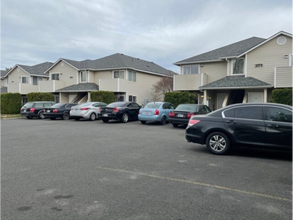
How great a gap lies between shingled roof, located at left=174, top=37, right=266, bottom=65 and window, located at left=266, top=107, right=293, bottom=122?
16.4 meters

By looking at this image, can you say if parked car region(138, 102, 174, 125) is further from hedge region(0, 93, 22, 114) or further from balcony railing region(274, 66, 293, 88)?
hedge region(0, 93, 22, 114)

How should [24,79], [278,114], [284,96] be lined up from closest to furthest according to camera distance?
1. [278,114]
2. [284,96]
3. [24,79]

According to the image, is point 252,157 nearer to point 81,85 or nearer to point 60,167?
point 60,167

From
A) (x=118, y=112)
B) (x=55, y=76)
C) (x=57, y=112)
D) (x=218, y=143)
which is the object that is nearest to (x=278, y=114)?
(x=218, y=143)

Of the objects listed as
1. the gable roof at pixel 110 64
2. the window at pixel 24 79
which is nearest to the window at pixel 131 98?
the gable roof at pixel 110 64

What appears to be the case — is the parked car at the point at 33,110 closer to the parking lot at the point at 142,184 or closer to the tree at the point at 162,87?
the parking lot at the point at 142,184

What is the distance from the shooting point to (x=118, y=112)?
17.2 meters

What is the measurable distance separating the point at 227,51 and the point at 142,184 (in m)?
22.2

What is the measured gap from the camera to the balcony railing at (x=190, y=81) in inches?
939

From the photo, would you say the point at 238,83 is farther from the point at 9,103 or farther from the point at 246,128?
the point at 9,103

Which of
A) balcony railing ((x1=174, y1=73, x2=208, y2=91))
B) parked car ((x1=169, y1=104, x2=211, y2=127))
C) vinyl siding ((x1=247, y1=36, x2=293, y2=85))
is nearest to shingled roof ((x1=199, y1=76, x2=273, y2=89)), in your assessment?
vinyl siding ((x1=247, y1=36, x2=293, y2=85))

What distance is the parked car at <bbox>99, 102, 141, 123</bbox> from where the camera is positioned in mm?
17172

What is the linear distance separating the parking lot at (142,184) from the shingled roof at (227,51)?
56.8 ft

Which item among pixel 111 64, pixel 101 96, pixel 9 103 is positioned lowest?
pixel 9 103
